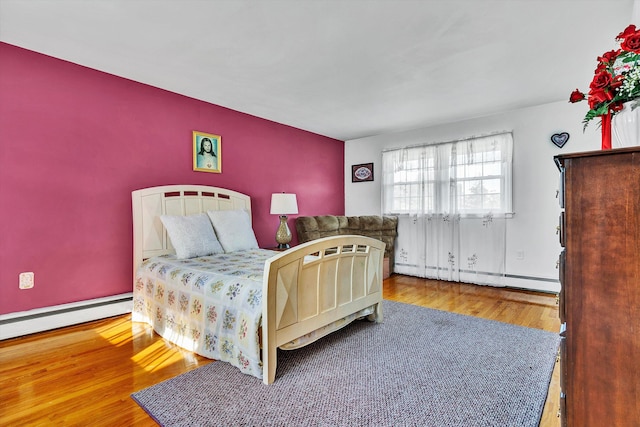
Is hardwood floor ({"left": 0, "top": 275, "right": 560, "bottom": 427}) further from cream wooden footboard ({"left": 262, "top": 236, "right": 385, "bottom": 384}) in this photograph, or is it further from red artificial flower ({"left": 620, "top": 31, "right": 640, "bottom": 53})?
red artificial flower ({"left": 620, "top": 31, "right": 640, "bottom": 53})

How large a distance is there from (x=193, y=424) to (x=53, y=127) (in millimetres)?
2741

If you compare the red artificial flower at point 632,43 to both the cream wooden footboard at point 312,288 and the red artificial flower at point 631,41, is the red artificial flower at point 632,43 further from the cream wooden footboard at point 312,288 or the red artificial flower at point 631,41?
the cream wooden footboard at point 312,288

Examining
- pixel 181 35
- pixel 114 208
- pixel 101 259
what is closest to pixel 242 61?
pixel 181 35

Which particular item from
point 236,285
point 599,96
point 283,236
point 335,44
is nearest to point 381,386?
point 236,285

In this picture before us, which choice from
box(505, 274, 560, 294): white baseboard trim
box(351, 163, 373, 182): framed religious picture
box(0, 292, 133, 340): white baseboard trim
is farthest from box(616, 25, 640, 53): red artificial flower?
box(351, 163, 373, 182): framed religious picture

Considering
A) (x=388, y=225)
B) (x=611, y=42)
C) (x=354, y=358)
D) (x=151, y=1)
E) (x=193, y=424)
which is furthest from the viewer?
(x=388, y=225)

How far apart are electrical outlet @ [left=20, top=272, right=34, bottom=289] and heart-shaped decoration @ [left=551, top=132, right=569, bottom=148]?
5595 mm

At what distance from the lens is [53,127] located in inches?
108

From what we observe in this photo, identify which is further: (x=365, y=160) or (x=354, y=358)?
(x=365, y=160)

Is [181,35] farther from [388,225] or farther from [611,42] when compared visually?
[388,225]

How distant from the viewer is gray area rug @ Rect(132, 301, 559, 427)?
1.61 m

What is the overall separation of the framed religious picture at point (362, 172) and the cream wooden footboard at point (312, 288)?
9.74 feet

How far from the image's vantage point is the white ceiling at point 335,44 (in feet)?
6.73

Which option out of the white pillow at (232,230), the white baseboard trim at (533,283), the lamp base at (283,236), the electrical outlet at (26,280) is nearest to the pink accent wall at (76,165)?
Result: the electrical outlet at (26,280)
